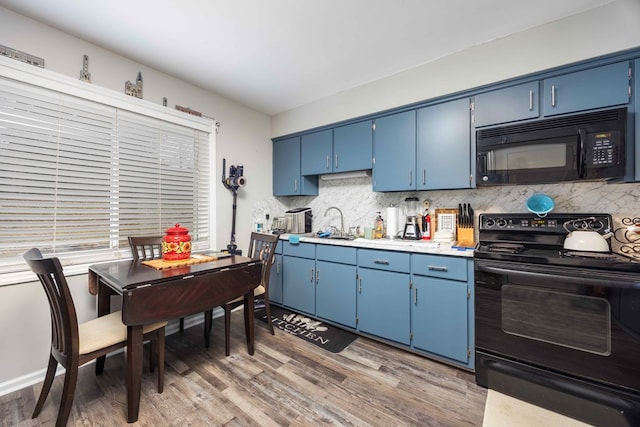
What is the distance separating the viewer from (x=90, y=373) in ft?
6.42

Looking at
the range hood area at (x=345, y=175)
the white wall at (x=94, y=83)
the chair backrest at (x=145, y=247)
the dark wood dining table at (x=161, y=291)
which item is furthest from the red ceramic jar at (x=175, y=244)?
the range hood area at (x=345, y=175)

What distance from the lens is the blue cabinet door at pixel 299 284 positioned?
284 cm

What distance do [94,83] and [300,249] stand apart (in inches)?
92.0

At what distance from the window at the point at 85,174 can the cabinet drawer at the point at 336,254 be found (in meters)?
1.43

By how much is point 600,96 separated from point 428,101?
1100mm

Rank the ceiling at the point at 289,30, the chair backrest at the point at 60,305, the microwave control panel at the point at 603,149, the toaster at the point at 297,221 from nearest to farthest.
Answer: the chair backrest at the point at 60,305 → the microwave control panel at the point at 603,149 → the ceiling at the point at 289,30 → the toaster at the point at 297,221

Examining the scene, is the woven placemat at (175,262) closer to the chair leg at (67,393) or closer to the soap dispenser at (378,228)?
the chair leg at (67,393)

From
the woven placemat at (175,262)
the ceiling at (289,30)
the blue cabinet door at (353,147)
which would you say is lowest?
the woven placemat at (175,262)

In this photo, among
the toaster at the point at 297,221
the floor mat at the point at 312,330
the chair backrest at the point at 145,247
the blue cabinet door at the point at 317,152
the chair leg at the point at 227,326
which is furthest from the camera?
the toaster at the point at 297,221

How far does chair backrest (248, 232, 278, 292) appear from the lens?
2.53m

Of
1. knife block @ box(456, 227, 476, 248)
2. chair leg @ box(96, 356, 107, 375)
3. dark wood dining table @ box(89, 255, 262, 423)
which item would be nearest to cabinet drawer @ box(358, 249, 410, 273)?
knife block @ box(456, 227, 476, 248)

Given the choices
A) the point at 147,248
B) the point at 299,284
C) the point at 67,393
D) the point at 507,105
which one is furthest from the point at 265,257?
the point at 507,105

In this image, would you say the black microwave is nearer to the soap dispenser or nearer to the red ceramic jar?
the soap dispenser

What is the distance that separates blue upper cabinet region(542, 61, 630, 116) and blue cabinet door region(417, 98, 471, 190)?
1.71ft
